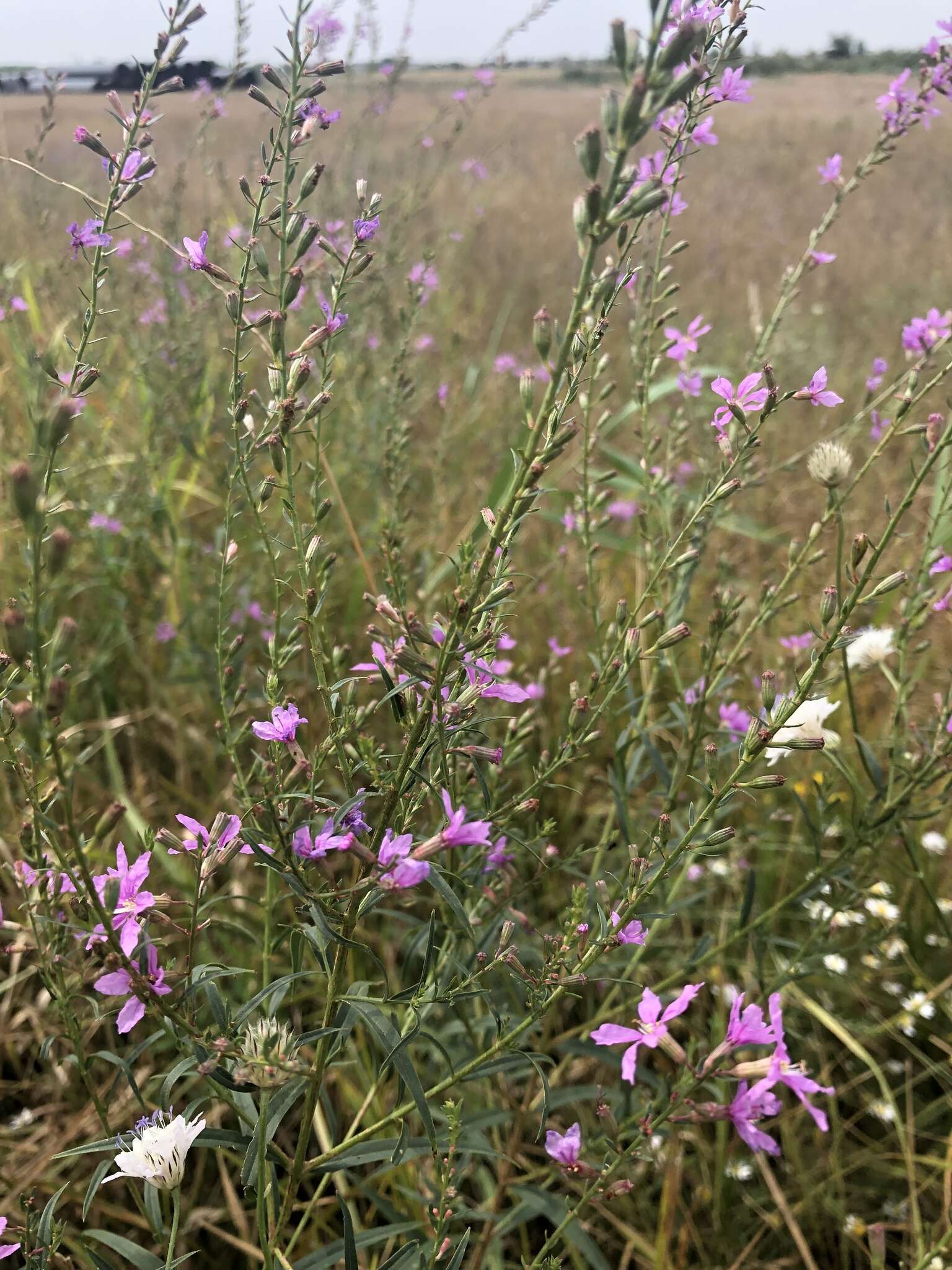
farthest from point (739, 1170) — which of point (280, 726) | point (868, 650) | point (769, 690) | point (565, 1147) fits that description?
point (280, 726)

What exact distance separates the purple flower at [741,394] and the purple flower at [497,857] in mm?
755

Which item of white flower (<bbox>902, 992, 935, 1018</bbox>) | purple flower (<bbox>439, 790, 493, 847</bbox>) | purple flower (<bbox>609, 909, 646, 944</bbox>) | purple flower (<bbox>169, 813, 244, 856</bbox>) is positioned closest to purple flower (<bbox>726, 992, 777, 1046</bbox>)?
purple flower (<bbox>609, 909, 646, 944</bbox>)

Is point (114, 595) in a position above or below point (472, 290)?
below

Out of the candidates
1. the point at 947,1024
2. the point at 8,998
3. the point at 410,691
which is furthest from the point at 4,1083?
the point at 947,1024

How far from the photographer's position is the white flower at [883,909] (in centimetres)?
238

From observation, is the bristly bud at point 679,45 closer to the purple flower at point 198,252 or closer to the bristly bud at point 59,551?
the bristly bud at point 59,551

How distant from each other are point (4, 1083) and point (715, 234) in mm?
9075

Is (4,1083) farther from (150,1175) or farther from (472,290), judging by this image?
(472,290)

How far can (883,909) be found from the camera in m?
2.44

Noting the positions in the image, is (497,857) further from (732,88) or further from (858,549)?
(732,88)

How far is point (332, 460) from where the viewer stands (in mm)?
3727

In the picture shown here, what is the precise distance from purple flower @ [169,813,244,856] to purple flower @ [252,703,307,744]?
111 millimetres

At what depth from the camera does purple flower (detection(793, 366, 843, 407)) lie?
1.27 meters

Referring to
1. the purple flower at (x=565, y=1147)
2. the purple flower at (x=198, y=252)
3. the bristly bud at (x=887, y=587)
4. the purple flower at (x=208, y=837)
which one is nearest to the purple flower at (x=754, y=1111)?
the purple flower at (x=565, y=1147)
